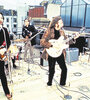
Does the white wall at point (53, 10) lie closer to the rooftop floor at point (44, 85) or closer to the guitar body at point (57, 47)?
the rooftop floor at point (44, 85)

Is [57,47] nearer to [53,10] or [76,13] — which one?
[76,13]

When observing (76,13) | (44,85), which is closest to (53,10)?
(76,13)

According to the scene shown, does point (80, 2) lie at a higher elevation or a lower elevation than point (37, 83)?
higher

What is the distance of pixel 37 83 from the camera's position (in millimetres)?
3582

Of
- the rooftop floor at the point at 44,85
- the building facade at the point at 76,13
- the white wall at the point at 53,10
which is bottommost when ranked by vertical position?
the rooftop floor at the point at 44,85

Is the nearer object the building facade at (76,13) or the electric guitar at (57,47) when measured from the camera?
the electric guitar at (57,47)

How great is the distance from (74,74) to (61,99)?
4.96ft

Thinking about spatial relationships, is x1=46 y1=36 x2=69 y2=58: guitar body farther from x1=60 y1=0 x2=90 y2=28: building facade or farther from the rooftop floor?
x1=60 y1=0 x2=90 y2=28: building facade

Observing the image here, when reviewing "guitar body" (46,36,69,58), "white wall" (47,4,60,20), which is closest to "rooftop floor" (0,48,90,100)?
"guitar body" (46,36,69,58)

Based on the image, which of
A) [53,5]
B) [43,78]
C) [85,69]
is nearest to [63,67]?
[43,78]

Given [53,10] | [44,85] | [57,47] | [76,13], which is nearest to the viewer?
[57,47]

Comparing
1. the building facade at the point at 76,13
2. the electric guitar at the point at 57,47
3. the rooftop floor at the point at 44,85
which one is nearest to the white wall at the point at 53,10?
the building facade at the point at 76,13

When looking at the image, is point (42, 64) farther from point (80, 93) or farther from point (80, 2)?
point (80, 2)

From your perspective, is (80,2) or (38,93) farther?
(80,2)
